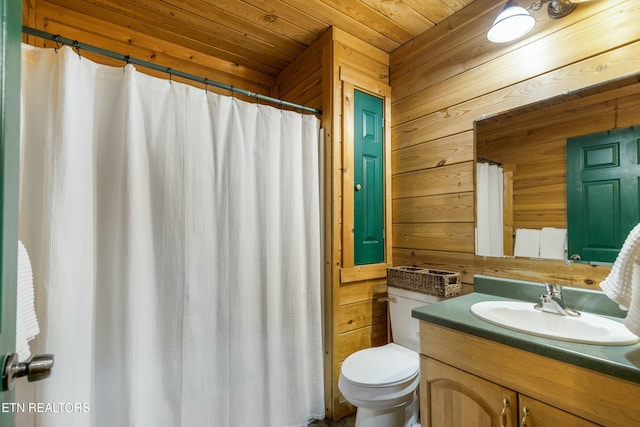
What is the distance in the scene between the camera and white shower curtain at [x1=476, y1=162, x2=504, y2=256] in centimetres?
146

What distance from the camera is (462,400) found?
103 centimetres

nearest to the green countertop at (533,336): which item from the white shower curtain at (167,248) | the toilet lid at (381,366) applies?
the toilet lid at (381,366)

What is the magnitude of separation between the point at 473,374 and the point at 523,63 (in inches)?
55.3

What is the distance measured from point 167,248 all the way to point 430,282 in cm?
132

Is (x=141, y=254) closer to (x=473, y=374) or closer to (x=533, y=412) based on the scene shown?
(x=473, y=374)

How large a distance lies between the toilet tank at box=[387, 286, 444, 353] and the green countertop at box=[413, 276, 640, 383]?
10.8 inches

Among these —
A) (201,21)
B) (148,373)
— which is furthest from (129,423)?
(201,21)

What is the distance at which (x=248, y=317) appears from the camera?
1.51 m

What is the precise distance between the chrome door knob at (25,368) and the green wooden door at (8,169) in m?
0.01

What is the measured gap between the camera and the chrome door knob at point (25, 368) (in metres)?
0.49

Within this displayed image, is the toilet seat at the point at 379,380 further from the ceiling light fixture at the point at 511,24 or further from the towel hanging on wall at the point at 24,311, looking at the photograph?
the ceiling light fixture at the point at 511,24

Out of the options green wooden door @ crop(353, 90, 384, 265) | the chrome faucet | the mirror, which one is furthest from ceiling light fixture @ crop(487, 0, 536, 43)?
the chrome faucet

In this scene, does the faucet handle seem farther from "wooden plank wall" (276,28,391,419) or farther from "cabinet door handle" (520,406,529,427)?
"wooden plank wall" (276,28,391,419)

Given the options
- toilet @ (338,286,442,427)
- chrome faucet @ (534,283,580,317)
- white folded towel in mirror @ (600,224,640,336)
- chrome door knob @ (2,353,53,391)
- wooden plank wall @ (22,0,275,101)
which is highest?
wooden plank wall @ (22,0,275,101)
